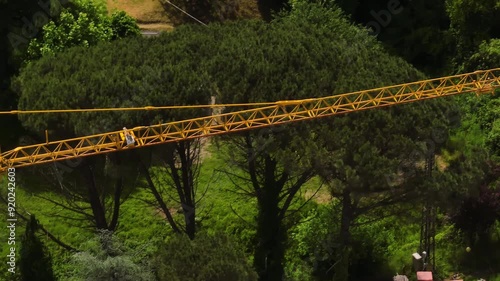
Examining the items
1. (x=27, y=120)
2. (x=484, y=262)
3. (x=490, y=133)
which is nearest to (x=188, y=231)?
(x=27, y=120)

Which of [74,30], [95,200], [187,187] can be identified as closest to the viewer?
[95,200]

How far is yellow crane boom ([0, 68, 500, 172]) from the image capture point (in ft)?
101

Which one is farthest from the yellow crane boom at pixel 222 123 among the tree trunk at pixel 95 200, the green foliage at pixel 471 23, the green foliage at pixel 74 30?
the green foliage at pixel 471 23

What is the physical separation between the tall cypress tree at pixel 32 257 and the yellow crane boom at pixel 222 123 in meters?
3.12

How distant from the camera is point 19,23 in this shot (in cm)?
4178

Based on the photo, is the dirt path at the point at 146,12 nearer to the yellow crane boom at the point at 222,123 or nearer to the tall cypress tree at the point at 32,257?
the yellow crane boom at the point at 222,123

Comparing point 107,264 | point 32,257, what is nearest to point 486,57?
point 107,264

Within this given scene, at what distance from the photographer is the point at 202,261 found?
28312 millimetres

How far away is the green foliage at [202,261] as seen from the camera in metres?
28.1

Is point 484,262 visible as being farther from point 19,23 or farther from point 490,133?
point 19,23

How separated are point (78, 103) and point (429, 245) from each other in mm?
15871

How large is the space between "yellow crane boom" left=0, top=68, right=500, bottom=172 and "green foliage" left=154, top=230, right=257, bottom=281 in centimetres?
427

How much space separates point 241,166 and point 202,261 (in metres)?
7.43

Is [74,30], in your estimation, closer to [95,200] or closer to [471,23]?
[95,200]
